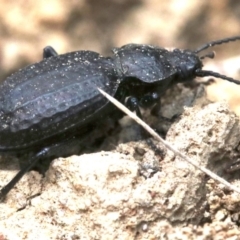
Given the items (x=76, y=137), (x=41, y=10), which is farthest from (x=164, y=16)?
(x=76, y=137)

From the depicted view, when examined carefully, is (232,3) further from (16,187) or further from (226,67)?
(16,187)

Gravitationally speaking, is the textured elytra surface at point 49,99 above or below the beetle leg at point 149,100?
below

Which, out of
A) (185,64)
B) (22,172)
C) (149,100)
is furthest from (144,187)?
(185,64)

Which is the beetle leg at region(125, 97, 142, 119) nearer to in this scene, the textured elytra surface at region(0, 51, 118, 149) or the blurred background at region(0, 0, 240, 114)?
the textured elytra surface at region(0, 51, 118, 149)

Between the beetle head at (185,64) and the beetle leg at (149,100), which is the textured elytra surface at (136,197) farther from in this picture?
the beetle head at (185,64)

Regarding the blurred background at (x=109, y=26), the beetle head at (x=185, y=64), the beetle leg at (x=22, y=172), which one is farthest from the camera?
the blurred background at (x=109, y=26)

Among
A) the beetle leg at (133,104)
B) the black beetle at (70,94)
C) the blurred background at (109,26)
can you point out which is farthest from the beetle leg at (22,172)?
the blurred background at (109,26)

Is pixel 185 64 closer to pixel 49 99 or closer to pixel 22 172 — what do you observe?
pixel 49 99
